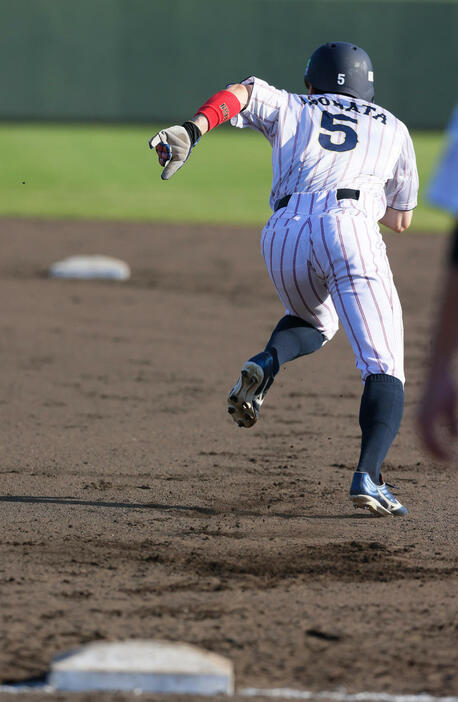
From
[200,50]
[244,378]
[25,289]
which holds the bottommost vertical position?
[25,289]

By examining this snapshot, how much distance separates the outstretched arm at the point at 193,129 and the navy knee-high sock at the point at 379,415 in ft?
3.18

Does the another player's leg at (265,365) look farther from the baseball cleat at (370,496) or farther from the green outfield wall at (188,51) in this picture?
the green outfield wall at (188,51)

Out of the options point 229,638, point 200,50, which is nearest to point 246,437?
point 229,638

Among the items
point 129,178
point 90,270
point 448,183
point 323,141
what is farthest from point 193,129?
point 129,178

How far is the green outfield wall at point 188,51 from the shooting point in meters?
25.3

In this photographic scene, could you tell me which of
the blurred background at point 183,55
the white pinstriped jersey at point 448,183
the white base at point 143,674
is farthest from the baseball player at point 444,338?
the blurred background at point 183,55

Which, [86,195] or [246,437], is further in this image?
[86,195]

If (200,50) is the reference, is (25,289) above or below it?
below

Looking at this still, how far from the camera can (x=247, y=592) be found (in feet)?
9.86

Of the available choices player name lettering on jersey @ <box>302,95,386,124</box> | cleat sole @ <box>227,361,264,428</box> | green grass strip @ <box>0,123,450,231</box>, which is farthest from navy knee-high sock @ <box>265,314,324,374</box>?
green grass strip @ <box>0,123,450,231</box>

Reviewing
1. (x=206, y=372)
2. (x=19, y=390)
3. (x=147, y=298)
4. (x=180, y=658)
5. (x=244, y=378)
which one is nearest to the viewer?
(x=180, y=658)

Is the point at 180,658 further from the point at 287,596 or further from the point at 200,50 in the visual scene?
the point at 200,50

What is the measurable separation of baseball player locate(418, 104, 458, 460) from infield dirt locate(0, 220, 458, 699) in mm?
715

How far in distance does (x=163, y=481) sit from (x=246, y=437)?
823 mm
